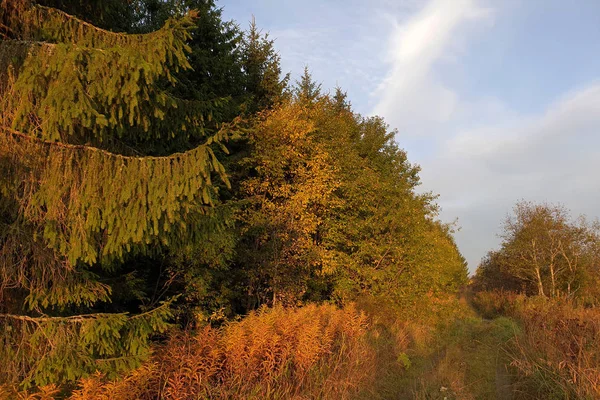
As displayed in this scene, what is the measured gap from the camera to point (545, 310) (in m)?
12.2

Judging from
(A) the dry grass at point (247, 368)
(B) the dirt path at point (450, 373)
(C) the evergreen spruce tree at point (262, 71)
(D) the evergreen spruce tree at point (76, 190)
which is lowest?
(B) the dirt path at point (450, 373)

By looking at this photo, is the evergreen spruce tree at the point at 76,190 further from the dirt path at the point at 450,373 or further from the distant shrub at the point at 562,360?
the distant shrub at the point at 562,360

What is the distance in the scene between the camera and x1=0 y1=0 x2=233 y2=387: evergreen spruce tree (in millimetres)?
4500

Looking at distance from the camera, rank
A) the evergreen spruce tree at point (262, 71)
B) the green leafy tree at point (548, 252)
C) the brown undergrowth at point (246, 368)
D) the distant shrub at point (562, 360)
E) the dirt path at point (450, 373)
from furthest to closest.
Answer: the green leafy tree at point (548, 252) < the evergreen spruce tree at point (262, 71) < the dirt path at point (450, 373) < the distant shrub at point (562, 360) < the brown undergrowth at point (246, 368)

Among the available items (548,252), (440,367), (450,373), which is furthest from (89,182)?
(548,252)

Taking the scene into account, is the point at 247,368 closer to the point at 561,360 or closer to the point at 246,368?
the point at 246,368

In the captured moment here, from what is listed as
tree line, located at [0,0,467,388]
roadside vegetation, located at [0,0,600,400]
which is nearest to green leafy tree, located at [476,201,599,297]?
roadside vegetation, located at [0,0,600,400]

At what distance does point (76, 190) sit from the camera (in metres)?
4.79

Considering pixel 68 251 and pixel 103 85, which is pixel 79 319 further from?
pixel 103 85

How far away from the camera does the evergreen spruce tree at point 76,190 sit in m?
4.50

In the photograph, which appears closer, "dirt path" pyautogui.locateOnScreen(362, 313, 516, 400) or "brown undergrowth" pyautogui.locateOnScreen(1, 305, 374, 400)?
"brown undergrowth" pyautogui.locateOnScreen(1, 305, 374, 400)

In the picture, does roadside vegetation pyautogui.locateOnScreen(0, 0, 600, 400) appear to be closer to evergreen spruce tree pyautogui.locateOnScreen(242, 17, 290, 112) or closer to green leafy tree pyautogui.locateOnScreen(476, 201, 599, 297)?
evergreen spruce tree pyautogui.locateOnScreen(242, 17, 290, 112)

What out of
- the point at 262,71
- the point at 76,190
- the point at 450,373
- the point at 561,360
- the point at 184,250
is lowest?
the point at 450,373

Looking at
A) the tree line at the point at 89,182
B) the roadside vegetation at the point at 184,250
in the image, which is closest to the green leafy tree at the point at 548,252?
the roadside vegetation at the point at 184,250
